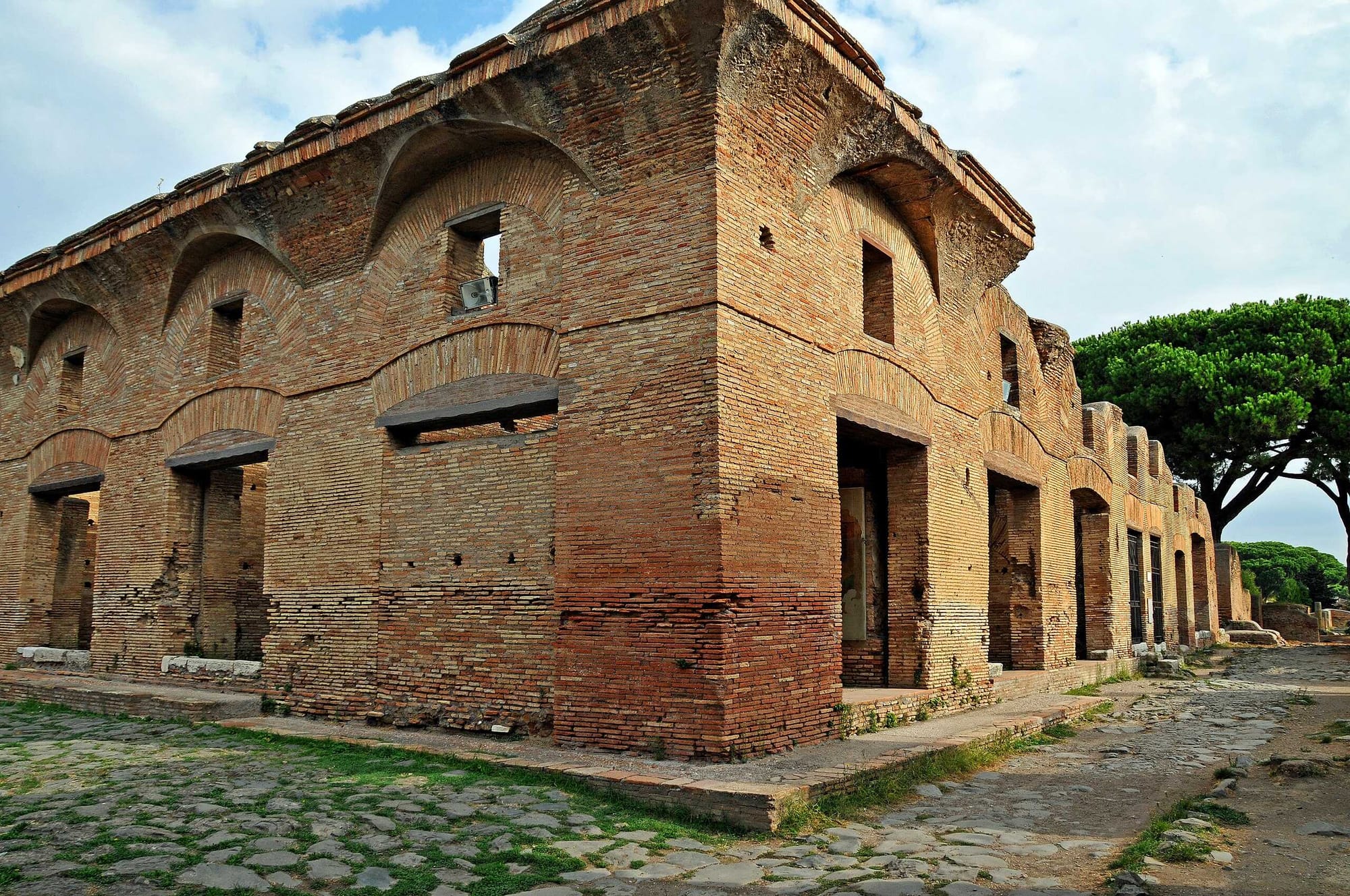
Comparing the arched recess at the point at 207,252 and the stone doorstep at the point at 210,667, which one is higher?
the arched recess at the point at 207,252

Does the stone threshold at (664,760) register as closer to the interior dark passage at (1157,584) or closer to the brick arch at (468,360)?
the brick arch at (468,360)

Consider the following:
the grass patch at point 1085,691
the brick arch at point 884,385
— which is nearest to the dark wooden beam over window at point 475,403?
the brick arch at point 884,385

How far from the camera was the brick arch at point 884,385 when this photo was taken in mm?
8492

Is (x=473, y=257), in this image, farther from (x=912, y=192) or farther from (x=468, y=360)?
(x=912, y=192)

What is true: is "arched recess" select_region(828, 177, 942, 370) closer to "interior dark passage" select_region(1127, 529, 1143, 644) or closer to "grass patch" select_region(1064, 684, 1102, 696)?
"grass patch" select_region(1064, 684, 1102, 696)

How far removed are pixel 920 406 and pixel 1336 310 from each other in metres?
21.4

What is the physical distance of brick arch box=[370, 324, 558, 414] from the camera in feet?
26.2

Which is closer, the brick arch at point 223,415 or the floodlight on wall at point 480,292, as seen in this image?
the floodlight on wall at point 480,292

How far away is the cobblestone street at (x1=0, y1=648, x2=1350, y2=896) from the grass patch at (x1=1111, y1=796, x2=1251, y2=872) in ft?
0.36

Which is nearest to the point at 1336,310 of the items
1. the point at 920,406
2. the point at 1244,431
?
the point at 1244,431

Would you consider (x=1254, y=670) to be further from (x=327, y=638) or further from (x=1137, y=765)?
(x=327, y=638)

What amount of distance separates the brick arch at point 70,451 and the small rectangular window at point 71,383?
427 millimetres

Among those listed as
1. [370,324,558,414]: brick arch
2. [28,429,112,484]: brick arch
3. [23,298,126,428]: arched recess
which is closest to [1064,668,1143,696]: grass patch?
[370,324,558,414]: brick arch

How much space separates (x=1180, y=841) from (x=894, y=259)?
6.09m
